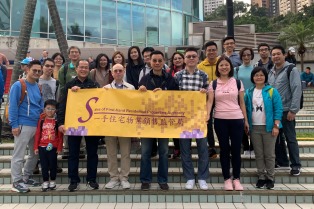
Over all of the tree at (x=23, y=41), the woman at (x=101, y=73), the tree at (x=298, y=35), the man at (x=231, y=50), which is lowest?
the woman at (x=101, y=73)

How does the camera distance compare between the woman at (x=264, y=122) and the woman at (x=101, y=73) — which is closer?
the woman at (x=264, y=122)

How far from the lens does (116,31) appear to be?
26156 mm

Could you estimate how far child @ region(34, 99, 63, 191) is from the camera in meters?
5.21

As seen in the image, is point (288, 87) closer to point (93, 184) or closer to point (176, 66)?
point (176, 66)

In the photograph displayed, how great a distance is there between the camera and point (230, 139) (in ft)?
17.2

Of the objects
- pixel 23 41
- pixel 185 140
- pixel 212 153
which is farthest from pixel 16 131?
pixel 23 41

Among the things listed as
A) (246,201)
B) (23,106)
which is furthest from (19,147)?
(246,201)

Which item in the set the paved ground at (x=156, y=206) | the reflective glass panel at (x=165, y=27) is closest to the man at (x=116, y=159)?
the paved ground at (x=156, y=206)

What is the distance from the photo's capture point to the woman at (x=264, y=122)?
16.9 feet

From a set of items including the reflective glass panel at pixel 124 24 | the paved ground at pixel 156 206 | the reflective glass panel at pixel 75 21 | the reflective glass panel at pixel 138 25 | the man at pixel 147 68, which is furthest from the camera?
the reflective glass panel at pixel 138 25

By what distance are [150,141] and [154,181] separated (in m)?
0.88

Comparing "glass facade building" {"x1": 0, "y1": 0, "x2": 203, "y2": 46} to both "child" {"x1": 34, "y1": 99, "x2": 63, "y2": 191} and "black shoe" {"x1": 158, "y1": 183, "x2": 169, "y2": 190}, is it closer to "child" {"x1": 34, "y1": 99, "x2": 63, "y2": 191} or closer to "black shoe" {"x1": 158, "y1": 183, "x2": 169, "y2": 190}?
"child" {"x1": 34, "y1": 99, "x2": 63, "y2": 191}

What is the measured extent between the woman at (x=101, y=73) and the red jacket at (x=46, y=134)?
4.27ft

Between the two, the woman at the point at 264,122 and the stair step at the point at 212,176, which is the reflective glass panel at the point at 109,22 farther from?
the woman at the point at 264,122
